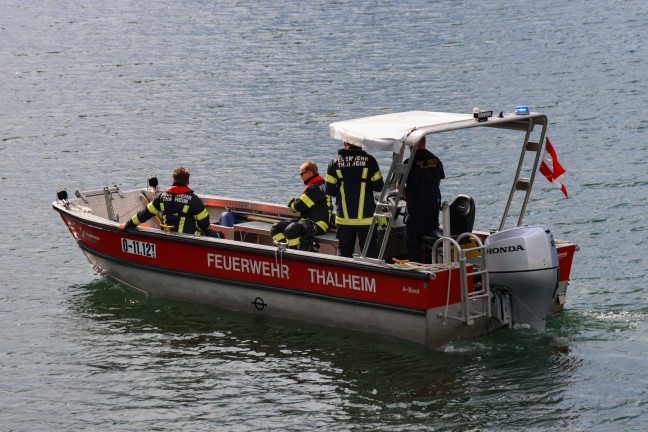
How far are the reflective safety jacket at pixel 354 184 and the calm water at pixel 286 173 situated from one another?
4.40ft

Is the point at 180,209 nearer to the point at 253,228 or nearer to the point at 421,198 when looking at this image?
the point at 253,228

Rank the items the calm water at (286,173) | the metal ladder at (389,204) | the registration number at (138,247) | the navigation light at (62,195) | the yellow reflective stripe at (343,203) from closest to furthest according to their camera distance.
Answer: the calm water at (286,173) → the metal ladder at (389,204) → the yellow reflective stripe at (343,203) → the registration number at (138,247) → the navigation light at (62,195)

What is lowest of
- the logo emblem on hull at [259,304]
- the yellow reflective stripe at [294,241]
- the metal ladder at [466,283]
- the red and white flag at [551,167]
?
the logo emblem on hull at [259,304]

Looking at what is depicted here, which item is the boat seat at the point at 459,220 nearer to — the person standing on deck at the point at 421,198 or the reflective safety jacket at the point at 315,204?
the person standing on deck at the point at 421,198

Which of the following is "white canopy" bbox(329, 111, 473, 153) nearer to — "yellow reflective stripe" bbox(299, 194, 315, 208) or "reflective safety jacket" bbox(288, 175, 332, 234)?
"reflective safety jacket" bbox(288, 175, 332, 234)

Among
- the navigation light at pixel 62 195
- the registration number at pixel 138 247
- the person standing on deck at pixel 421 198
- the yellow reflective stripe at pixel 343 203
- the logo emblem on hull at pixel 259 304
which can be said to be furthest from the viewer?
the navigation light at pixel 62 195

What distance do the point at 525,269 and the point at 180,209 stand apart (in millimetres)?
4205

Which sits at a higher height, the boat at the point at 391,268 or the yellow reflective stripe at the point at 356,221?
the yellow reflective stripe at the point at 356,221

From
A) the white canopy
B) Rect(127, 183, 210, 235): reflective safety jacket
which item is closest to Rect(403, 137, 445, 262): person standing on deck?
the white canopy

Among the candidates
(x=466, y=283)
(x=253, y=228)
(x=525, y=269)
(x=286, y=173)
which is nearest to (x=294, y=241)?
(x=253, y=228)

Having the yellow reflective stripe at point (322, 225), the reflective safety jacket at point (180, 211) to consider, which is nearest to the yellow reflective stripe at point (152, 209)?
the reflective safety jacket at point (180, 211)

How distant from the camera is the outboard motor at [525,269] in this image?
12.0m

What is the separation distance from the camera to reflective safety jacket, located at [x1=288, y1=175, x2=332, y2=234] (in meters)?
13.4

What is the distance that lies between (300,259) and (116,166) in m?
10.7
